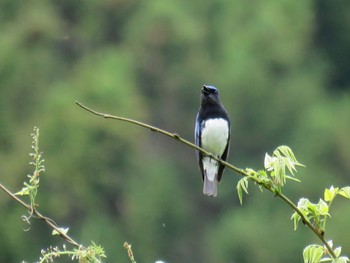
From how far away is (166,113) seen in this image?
1458 inches

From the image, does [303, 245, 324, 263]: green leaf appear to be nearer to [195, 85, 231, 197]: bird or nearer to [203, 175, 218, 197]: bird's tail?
[203, 175, 218, 197]: bird's tail

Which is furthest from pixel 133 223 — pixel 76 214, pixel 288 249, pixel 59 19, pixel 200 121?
pixel 200 121

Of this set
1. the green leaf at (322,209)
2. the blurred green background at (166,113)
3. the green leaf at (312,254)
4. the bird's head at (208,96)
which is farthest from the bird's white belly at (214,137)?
the blurred green background at (166,113)

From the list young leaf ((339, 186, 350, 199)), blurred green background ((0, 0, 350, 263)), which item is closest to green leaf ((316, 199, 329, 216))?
young leaf ((339, 186, 350, 199))

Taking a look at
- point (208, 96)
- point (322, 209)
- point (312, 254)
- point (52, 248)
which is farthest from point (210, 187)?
point (52, 248)

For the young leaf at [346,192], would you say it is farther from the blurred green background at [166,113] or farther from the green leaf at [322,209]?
the blurred green background at [166,113]

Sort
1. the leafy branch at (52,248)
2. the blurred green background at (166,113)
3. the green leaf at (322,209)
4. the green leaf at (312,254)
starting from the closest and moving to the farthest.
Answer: the leafy branch at (52,248), the green leaf at (312,254), the green leaf at (322,209), the blurred green background at (166,113)

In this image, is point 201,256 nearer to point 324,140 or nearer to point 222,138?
point 324,140

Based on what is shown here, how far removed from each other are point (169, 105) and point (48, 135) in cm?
397

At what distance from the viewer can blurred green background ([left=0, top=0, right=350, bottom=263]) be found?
108 ft

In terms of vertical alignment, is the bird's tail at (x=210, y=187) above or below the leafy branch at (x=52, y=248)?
above

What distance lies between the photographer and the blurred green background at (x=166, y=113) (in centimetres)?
3288

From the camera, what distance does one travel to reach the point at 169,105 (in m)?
37.7

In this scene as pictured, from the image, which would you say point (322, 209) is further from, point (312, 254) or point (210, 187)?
point (210, 187)
